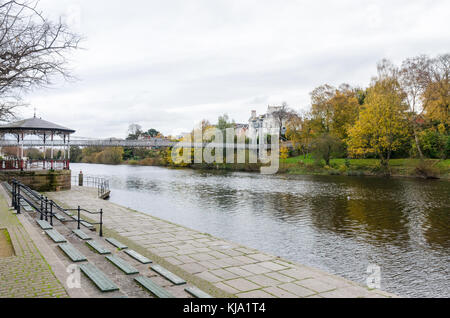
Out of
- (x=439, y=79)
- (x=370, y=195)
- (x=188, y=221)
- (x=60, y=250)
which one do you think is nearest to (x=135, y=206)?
(x=188, y=221)

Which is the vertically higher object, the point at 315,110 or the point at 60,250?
the point at 315,110

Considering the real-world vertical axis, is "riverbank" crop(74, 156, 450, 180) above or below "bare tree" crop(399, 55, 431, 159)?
below

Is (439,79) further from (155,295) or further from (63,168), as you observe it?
(155,295)

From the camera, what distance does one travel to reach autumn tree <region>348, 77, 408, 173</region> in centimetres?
4072

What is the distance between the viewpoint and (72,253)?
21.9 feet

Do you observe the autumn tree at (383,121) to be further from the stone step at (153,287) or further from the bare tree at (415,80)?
the stone step at (153,287)

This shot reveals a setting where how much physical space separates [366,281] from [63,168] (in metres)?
21.3

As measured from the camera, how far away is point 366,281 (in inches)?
306

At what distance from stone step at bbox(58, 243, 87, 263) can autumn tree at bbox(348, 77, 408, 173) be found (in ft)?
133

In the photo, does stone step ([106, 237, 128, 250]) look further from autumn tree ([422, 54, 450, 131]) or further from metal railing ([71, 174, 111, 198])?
autumn tree ([422, 54, 450, 131])

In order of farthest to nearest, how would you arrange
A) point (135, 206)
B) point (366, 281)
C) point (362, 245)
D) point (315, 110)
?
point (315, 110) < point (135, 206) < point (362, 245) < point (366, 281)

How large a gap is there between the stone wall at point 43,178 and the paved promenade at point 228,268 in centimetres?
1292

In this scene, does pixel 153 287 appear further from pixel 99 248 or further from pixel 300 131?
pixel 300 131

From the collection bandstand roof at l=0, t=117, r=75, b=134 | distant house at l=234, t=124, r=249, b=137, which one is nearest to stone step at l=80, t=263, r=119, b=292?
bandstand roof at l=0, t=117, r=75, b=134
